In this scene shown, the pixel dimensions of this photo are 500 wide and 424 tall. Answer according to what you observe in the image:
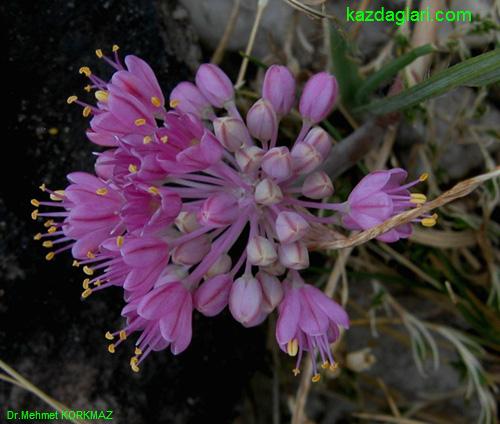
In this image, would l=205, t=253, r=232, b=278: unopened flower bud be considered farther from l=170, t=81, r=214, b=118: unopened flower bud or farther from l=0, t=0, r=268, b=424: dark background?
l=0, t=0, r=268, b=424: dark background

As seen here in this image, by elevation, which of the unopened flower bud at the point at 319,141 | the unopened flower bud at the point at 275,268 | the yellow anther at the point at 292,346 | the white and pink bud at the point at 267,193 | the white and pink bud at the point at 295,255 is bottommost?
Result: the yellow anther at the point at 292,346

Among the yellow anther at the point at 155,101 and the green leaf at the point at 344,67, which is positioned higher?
the yellow anther at the point at 155,101

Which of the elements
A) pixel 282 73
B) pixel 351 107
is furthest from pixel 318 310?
pixel 351 107

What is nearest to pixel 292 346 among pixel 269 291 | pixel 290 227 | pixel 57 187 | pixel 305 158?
pixel 269 291

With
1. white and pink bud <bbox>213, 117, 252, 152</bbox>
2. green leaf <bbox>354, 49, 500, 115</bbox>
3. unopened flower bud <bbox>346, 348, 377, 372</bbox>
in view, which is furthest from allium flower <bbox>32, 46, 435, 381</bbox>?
unopened flower bud <bbox>346, 348, 377, 372</bbox>

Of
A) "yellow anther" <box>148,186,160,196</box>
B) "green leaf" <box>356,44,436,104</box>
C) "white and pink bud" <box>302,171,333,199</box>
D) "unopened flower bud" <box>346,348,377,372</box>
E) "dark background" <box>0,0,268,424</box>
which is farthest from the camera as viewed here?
"unopened flower bud" <box>346,348,377,372</box>

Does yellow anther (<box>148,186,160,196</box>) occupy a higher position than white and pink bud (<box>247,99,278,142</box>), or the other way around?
yellow anther (<box>148,186,160,196</box>)

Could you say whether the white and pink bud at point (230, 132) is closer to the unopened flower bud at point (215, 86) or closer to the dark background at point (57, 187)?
the unopened flower bud at point (215, 86)

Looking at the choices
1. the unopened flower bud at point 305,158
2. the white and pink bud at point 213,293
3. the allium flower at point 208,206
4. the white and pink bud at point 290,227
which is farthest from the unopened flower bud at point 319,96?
the white and pink bud at point 213,293

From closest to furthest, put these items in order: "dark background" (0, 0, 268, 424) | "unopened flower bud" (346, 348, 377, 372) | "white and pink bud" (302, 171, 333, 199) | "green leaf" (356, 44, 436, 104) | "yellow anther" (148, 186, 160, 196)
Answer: "yellow anther" (148, 186, 160, 196), "white and pink bud" (302, 171, 333, 199), "green leaf" (356, 44, 436, 104), "dark background" (0, 0, 268, 424), "unopened flower bud" (346, 348, 377, 372)

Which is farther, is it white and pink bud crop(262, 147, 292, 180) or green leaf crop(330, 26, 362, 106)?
green leaf crop(330, 26, 362, 106)
